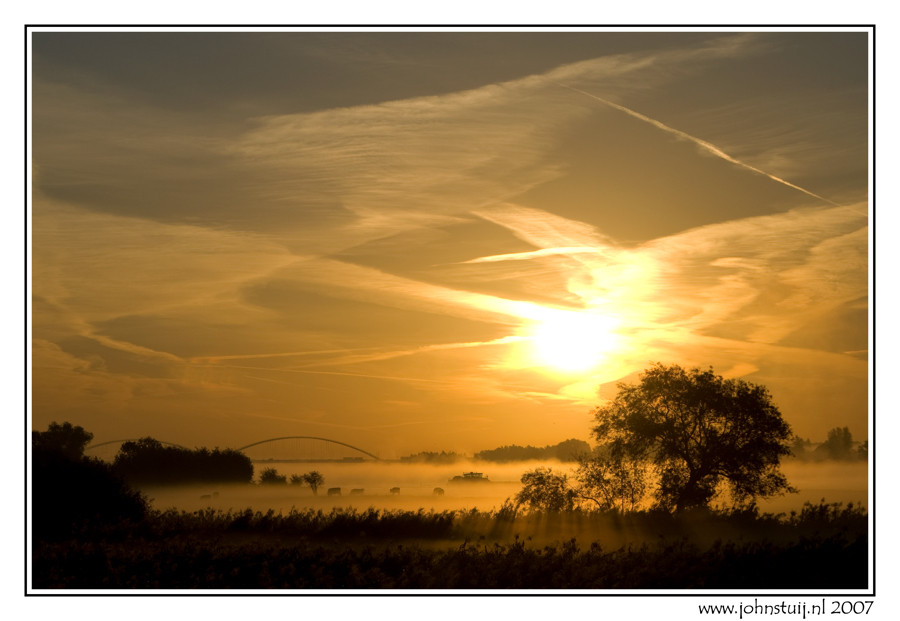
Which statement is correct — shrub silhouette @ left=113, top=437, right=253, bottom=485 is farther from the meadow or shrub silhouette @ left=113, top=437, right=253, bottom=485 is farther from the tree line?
the tree line

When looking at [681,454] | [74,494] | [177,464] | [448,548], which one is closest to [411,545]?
[448,548]

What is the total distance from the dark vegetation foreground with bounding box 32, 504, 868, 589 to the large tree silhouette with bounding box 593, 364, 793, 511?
5531mm

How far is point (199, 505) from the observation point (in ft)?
102

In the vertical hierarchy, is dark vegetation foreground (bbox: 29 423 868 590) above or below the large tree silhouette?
below

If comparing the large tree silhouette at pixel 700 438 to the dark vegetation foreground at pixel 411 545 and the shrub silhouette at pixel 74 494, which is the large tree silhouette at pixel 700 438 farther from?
the shrub silhouette at pixel 74 494

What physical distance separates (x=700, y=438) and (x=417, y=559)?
15.4m

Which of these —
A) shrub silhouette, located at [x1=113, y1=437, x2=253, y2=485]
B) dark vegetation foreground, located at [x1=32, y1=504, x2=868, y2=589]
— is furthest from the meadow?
shrub silhouette, located at [x1=113, y1=437, x2=253, y2=485]

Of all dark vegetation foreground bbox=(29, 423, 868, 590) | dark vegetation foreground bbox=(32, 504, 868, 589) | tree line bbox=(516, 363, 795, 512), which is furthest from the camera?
tree line bbox=(516, 363, 795, 512)

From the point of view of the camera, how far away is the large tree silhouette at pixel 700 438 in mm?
34562

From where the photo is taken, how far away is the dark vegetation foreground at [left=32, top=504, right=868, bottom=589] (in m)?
22.9

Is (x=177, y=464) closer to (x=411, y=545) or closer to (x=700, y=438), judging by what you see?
(x=411, y=545)

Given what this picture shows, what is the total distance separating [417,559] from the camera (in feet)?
78.8

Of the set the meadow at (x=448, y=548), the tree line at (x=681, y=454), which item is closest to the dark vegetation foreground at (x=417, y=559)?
the meadow at (x=448, y=548)

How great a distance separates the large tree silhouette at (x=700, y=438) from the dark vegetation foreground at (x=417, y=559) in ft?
18.1
